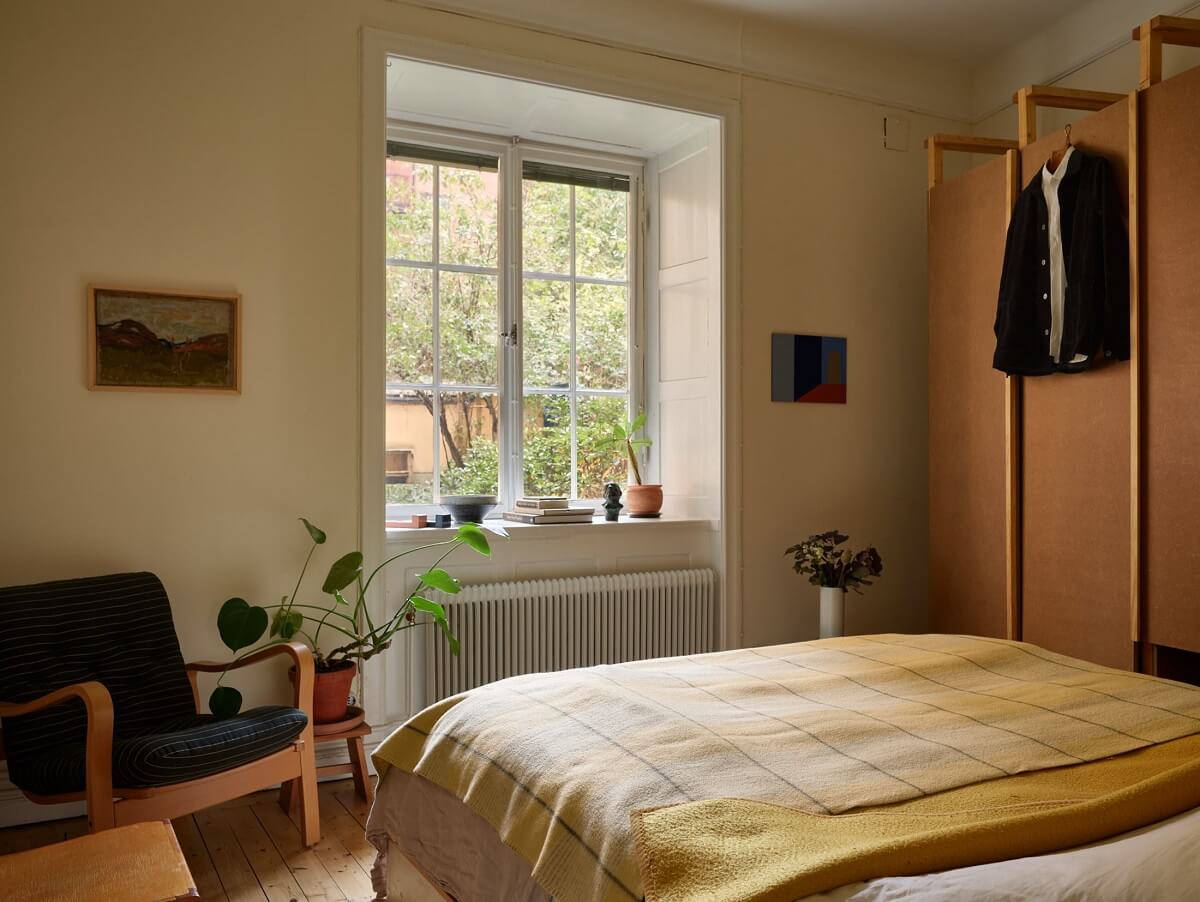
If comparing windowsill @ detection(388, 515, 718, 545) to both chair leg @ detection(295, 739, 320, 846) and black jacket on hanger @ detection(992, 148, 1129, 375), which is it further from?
black jacket on hanger @ detection(992, 148, 1129, 375)

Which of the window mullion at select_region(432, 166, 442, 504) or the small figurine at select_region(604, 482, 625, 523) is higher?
the window mullion at select_region(432, 166, 442, 504)

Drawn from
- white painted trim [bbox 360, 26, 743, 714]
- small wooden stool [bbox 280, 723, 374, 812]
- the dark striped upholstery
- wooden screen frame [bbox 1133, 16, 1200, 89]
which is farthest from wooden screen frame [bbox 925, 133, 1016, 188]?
the dark striped upholstery

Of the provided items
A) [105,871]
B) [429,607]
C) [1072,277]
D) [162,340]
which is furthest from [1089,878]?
[162,340]

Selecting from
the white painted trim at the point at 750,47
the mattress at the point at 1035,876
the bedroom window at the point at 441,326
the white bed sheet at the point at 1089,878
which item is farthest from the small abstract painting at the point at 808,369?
the white bed sheet at the point at 1089,878

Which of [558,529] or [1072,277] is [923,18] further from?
[558,529]

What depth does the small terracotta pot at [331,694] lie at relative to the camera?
10.1ft

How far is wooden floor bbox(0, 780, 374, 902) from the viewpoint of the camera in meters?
2.50

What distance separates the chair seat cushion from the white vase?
219 cm

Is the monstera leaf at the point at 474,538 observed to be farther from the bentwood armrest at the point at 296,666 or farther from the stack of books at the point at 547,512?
the bentwood armrest at the point at 296,666

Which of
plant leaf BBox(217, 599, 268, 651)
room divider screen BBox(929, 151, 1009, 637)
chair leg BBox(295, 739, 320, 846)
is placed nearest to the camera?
chair leg BBox(295, 739, 320, 846)

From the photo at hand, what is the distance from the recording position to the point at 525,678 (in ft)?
7.34

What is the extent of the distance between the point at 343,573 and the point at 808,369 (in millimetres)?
2219

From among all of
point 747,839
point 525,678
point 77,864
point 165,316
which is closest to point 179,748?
point 77,864

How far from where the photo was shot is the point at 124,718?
2719 mm
